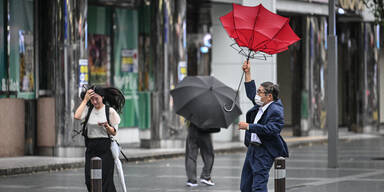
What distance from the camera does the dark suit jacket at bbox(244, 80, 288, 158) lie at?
1021cm

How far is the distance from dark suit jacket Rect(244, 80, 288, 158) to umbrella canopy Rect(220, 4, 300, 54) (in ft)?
1.58

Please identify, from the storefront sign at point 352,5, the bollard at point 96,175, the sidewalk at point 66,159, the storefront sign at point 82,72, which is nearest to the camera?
the bollard at point 96,175

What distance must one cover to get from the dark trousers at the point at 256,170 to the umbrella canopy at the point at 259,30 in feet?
3.77

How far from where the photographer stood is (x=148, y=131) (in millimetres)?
25703

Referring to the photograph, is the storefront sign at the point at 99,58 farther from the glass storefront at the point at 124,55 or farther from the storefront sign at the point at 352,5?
the storefront sign at the point at 352,5

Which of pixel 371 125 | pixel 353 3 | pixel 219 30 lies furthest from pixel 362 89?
pixel 219 30

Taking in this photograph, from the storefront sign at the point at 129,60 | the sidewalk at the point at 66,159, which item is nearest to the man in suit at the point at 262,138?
the sidewalk at the point at 66,159

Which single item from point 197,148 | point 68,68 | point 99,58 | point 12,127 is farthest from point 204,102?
point 99,58

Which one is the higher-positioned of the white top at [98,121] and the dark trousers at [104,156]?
the white top at [98,121]

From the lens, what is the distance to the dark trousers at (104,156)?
1078cm

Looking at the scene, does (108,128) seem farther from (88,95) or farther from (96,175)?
(96,175)

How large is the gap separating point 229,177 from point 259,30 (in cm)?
693

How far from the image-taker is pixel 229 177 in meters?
17.0

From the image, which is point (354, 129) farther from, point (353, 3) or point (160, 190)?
point (160, 190)
